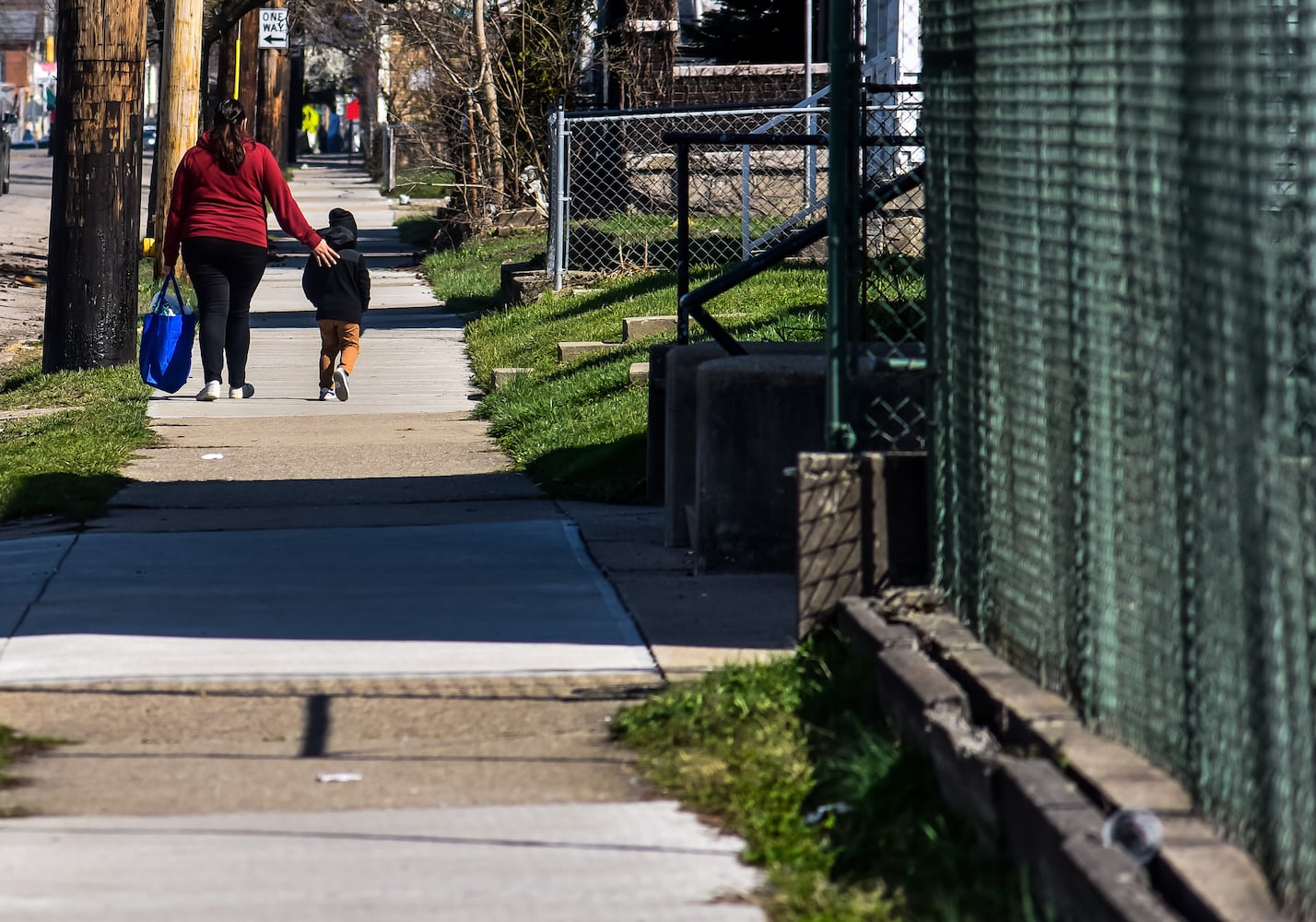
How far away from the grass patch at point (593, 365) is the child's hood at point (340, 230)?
49.9 inches

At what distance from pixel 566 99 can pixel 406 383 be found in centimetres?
1010

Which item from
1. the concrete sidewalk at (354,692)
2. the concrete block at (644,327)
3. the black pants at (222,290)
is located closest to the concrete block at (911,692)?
the concrete sidewalk at (354,692)

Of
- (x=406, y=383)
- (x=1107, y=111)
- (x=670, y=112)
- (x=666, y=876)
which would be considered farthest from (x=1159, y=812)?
(x=670, y=112)

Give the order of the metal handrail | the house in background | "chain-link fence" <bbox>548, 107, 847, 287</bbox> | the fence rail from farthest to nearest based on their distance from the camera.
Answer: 1. the house in background
2. "chain-link fence" <bbox>548, 107, 847, 287</bbox>
3. the fence rail
4. the metal handrail

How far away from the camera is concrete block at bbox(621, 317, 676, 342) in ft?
40.5

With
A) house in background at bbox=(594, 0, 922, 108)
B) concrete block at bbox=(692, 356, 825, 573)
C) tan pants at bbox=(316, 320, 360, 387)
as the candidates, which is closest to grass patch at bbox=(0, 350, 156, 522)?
tan pants at bbox=(316, 320, 360, 387)

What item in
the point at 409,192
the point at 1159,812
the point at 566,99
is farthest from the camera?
the point at 409,192

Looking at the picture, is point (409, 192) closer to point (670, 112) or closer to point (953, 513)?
point (670, 112)

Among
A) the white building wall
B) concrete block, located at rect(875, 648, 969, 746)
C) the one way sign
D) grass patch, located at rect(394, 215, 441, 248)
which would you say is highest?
the one way sign

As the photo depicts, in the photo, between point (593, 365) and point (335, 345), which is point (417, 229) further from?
point (593, 365)

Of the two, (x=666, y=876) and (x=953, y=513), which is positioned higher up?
(x=953, y=513)

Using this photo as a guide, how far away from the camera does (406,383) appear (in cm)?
1251

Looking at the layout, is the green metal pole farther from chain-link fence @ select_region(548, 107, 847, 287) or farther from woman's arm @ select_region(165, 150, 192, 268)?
chain-link fence @ select_region(548, 107, 847, 287)

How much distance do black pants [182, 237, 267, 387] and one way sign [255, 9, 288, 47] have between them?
57.0ft
